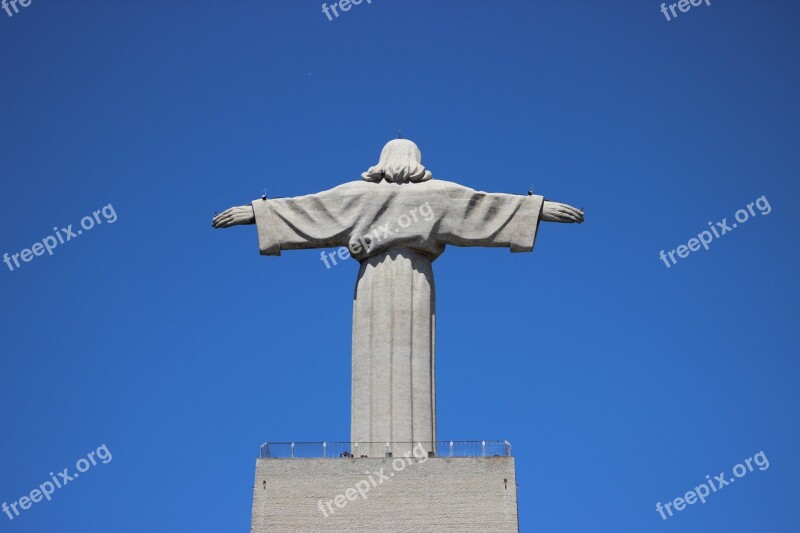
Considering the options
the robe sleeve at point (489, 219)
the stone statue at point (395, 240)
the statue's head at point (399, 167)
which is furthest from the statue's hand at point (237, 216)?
the robe sleeve at point (489, 219)

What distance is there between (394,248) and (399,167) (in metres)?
2.44

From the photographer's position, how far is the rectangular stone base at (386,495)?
149ft

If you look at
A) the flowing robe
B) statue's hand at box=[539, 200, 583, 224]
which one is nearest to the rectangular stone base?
the flowing robe

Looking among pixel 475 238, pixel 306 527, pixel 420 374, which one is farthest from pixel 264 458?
pixel 475 238

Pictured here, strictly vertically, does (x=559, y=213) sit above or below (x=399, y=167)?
below

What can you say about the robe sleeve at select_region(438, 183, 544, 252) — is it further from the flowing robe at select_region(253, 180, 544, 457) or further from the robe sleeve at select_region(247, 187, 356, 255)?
the robe sleeve at select_region(247, 187, 356, 255)

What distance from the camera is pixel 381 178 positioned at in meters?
50.8

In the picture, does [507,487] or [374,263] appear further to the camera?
[374,263]

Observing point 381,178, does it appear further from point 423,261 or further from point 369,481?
point 369,481

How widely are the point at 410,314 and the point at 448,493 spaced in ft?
18.9

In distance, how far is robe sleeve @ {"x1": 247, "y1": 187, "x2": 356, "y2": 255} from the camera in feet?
165

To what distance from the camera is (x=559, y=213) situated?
50875 millimetres

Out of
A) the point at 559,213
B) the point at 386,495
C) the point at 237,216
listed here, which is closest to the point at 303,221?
the point at 237,216

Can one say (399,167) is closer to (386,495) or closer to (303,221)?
(303,221)
